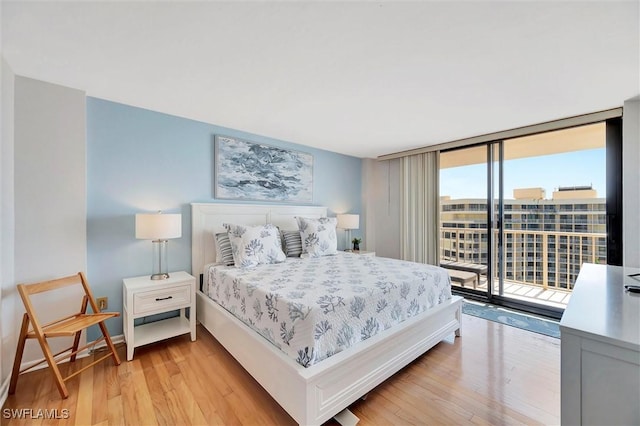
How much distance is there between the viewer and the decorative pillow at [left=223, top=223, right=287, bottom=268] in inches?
104

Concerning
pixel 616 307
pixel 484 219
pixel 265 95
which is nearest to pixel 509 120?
pixel 484 219

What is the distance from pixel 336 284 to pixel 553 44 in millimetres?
2120

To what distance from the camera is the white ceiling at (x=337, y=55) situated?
4.56ft

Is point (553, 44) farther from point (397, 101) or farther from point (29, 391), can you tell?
point (29, 391)

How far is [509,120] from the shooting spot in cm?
295

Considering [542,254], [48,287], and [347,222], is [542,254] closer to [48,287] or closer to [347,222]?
[347,222]

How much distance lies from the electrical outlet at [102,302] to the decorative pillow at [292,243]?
1824 mm

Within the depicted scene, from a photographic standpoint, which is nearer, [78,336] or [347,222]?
[78,336]

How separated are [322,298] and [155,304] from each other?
1.64 meters

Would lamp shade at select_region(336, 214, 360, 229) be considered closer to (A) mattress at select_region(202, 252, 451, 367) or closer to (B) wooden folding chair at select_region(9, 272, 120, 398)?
(A) mattress at select_region(202, 252, 451, 367)

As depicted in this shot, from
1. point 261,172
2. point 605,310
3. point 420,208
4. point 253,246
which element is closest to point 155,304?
point 253,246

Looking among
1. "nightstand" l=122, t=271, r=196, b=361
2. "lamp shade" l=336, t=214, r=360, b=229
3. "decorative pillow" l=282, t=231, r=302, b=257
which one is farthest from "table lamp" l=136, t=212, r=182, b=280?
"lamp shade" l=336, t=214, r=360, b=229

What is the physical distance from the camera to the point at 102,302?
2.41 meters

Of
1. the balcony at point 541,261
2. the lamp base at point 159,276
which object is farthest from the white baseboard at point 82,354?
the balcony at point 541,261
